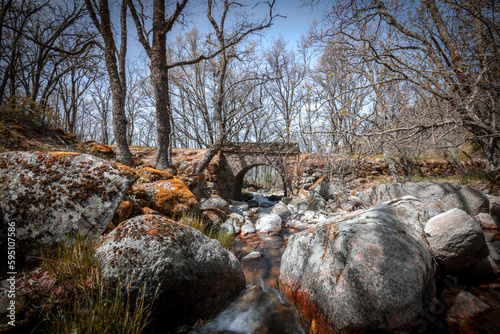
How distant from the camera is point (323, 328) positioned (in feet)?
6.30

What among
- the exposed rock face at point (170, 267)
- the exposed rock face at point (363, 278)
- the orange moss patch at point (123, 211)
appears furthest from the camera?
the orange moss patch at point (123, 211)

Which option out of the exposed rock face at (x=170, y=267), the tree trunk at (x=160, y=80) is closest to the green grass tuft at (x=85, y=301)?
the exposed rock face at (x=170, y=267)

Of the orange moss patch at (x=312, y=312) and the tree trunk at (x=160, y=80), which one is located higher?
the tree trunk at (x=160, y=80)

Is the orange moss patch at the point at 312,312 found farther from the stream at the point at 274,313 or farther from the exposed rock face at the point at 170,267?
the exposed rock face at the point at 170,267

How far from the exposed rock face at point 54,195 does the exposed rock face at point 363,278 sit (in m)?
2.68

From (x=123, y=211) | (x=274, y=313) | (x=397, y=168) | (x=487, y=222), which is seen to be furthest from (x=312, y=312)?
(x=397, y=168)

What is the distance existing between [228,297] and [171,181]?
3027mm

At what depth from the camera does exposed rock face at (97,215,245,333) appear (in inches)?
74.6

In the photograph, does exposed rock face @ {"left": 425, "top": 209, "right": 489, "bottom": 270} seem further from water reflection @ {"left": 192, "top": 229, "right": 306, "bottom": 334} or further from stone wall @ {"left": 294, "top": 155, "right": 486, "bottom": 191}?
stone wall @ {"left": 294, "top": 155, "right": 486, "bottom": 191}

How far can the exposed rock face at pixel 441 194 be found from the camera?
518cm

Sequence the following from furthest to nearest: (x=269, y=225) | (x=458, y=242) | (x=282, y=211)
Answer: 1. (x=282, y=211)
2. (x=269, y=225)
3. (x=458, y=242)

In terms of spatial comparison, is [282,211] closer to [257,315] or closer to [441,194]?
[441,194]

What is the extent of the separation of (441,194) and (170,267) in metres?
8.01

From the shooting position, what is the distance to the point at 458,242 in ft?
8.51
